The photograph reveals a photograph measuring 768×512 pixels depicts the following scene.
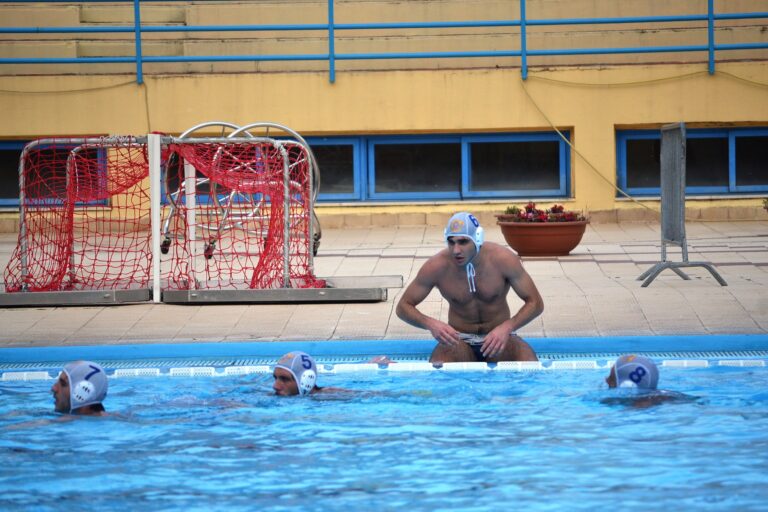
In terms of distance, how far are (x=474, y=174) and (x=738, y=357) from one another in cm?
956

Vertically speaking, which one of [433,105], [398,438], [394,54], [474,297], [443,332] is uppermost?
[394,54]

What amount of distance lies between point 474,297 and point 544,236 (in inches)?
198

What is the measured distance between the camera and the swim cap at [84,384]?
6730 millimetres

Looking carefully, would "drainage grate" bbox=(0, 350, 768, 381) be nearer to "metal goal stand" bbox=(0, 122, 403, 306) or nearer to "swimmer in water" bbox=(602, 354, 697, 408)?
"swimmer in water" bbox=(602, 354, 697, 408)

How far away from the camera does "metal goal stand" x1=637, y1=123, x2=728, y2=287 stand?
10.3m

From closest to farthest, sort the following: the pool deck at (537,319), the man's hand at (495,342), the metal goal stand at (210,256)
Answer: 1. the man's hand at (495,342)
2. the pool deck at (537,319)
3. the metal goal stand at (210,256)

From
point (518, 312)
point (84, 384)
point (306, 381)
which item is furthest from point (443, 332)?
point (84, 384)

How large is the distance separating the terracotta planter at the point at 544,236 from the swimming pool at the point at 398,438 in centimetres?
423

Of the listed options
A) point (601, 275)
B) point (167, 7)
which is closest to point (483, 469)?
point (601, 275)

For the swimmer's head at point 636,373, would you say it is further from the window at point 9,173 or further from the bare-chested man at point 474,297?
the window at point 9,173

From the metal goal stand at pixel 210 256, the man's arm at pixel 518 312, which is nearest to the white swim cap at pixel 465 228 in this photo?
the man's arm at pixel 518 312

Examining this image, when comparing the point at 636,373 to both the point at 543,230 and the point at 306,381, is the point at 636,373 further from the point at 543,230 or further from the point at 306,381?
the point at 543,230

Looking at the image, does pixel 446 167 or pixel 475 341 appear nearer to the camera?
pixel 475 341

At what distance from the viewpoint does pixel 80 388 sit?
265 inches
